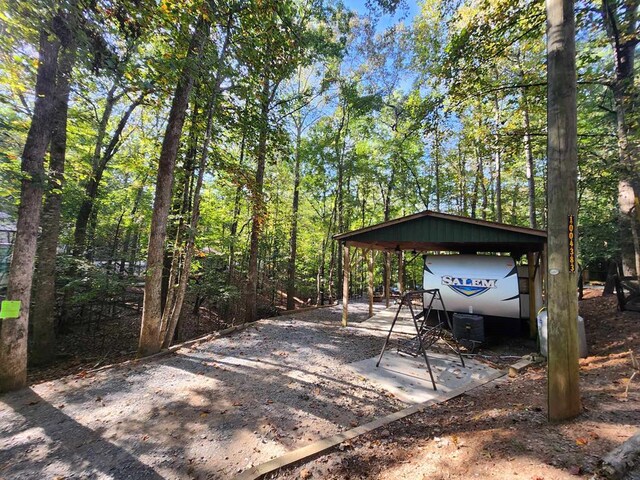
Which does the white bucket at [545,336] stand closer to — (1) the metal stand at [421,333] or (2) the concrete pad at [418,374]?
(2) the concrete pad at [418,374]

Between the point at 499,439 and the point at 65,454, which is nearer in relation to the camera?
the point at 499,439

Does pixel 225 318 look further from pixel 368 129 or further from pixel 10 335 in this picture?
pixel 368 129

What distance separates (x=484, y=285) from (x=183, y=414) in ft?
24.6

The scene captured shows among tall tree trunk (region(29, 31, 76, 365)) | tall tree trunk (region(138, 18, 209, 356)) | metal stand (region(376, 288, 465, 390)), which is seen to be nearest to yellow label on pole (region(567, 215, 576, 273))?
metal stand (region(376, 288, 465, 390))

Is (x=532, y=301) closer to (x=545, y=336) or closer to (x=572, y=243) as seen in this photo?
(x=545, y=336)

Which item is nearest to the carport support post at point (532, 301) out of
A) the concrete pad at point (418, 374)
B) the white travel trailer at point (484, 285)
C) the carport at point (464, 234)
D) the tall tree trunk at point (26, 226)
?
the carport at point (464, 234)

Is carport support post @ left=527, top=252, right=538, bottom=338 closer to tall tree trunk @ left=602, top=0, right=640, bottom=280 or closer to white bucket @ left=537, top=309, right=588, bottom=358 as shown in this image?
white bucket @ left=537, top=309, right=588, bottom=358

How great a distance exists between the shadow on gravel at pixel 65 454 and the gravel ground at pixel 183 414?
0.04ft

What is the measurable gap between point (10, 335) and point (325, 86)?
1453 centimetres

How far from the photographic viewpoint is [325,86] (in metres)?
14.1

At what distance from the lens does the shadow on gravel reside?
273 centimetres

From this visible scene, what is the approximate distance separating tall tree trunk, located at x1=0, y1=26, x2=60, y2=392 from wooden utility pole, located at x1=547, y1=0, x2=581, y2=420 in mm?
7174

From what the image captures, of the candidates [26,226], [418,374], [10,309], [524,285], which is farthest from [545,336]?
[26,226]

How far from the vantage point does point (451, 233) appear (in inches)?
294
